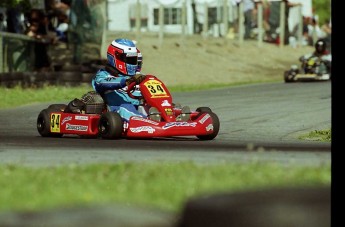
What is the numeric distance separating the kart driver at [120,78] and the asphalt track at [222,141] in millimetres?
539

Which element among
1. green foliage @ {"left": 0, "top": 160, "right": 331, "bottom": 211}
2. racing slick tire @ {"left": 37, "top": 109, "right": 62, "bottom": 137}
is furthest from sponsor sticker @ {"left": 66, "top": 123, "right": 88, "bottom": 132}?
green foliage @ {"left": 0, "top": 160, "right": 331, "bottom": 211}

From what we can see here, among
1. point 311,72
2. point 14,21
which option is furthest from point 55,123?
point 311,72

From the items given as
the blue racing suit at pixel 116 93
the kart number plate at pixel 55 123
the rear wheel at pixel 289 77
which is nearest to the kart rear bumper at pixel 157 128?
the blue racing suit at pixel 116 93

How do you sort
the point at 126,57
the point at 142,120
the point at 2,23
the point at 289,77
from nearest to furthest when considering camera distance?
the point at 142,120 → the point at 126,57 → the point at 2,23 → the point at 289,77

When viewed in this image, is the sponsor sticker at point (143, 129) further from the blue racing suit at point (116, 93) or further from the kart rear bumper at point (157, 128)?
the blue racing suit at point (116, 93)

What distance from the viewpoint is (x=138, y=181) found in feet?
23.1

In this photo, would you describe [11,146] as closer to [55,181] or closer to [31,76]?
[55,181]

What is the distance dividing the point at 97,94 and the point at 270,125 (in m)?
3.03

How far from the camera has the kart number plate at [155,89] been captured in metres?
12.6

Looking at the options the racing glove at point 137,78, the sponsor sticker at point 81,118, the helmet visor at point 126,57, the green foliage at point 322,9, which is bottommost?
the green foliage at point 322,9

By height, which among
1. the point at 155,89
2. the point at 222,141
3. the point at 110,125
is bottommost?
the point at 222,141

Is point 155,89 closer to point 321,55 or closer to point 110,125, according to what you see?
point 110,125

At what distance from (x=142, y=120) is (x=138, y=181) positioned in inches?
215

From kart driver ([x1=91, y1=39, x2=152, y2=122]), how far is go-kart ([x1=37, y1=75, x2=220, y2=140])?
0.28 feet
